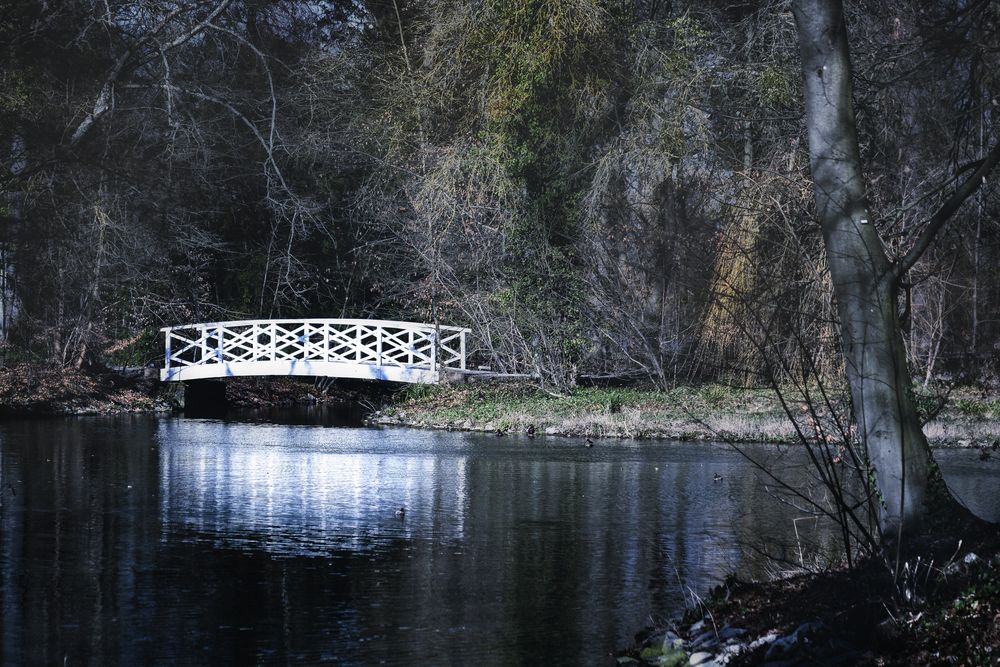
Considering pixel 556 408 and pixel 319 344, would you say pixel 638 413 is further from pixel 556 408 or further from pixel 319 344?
pixel 319 344

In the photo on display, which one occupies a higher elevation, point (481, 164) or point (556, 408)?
point (481, 164)

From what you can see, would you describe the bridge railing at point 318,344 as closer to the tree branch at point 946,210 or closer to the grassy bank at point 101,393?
the grassy bank at point 101,393

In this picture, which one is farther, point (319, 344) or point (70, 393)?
point (319, 344)

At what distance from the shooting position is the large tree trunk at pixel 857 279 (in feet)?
26.3

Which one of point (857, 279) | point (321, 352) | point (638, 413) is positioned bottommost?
point (638, 413)

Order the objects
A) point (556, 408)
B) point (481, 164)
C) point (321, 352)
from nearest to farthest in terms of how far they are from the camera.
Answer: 1. point (556, 408)
2. point (481, 164)
3. point (321, 352)

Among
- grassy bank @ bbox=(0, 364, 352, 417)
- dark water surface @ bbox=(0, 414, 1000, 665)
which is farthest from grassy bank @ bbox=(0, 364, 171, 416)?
dark water surface @ bbox=(0, 414, 1000, 665)

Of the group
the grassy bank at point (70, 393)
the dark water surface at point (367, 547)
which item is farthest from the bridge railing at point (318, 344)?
the dark water surface at point (367, 547)

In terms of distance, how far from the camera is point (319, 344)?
1114 inches

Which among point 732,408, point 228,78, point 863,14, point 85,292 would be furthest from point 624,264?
point 85,292

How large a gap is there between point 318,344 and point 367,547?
17396 millimetres

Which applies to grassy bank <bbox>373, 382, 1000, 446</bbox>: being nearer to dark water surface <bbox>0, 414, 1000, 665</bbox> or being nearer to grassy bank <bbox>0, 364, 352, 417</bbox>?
dark water surface <bbox>0, 414, 1000, 665</bbox>

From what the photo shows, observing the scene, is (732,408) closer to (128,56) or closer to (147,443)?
(147,443)

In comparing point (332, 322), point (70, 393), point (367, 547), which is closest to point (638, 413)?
point (332, 322)
